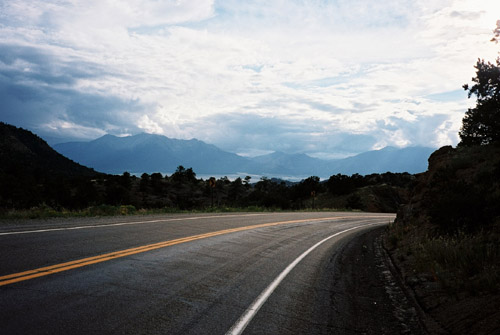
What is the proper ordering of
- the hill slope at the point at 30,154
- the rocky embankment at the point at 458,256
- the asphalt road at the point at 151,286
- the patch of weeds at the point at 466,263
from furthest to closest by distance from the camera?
the hill slope at the point at 30,154 < the patch of weeds at the point at 466,263 < the rocky embankment at the point at 458,256 < the asphalt road at the point at 151,286

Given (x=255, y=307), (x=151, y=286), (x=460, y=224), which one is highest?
(x=460, y=224)

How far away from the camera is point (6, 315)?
3.99 m

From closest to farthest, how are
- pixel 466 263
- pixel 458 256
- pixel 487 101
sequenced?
pixel 466 263
pixel 458 256
pixel 487 101

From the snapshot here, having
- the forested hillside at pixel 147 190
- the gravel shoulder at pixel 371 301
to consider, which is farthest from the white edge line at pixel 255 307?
the forested hillside at pixel 147 190

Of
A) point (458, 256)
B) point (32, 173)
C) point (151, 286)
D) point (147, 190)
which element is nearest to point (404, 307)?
point (458, 256)

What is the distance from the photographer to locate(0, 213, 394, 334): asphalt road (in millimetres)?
4277

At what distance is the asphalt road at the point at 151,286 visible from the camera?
4.28m

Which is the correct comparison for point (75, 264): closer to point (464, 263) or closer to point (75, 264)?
point (75, 264)

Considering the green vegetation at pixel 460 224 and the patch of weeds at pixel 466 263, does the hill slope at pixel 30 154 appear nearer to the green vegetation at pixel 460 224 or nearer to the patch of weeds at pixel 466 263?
the green vegetation at pixel 460 224

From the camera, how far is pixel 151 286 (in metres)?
5.66

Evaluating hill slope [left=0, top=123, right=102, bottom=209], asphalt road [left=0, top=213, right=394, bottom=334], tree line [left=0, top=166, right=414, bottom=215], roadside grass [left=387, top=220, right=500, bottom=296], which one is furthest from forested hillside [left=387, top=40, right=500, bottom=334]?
hill slope [left=0, top=123, right=102, bottom=209]

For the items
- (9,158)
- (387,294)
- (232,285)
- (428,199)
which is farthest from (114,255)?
(9,158)

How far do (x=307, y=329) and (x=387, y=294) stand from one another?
3.10 meters

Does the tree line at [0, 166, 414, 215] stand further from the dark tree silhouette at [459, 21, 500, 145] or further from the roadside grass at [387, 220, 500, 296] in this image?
the roadside grass at [387, 220, 500, 296]
